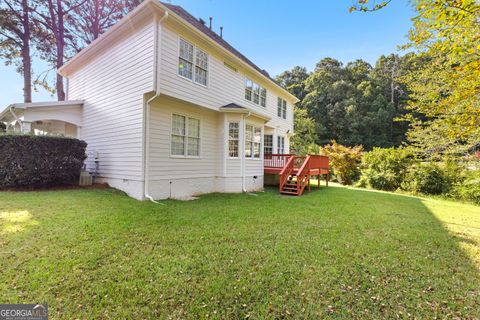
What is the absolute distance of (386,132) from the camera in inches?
1248

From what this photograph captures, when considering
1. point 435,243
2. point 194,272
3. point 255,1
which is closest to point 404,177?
point 435,243

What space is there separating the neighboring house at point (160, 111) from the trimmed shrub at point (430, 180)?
8421mm

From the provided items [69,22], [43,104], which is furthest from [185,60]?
[69,22]

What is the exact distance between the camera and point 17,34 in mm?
13961

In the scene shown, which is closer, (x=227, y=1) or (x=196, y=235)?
(x=196, y=235)

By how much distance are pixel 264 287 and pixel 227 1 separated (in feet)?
45.7

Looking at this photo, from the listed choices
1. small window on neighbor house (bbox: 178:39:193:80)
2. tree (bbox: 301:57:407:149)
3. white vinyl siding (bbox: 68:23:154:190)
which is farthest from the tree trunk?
tree (bbox: 301:57:407:149)

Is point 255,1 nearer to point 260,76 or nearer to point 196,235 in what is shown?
point 260,76

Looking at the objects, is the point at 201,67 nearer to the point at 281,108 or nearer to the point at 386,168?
the point at 281,108

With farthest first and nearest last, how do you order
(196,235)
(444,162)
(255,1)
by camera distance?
1. (255,1)
2. (444,162)
3. (196,235)

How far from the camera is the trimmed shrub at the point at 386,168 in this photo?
1239 centimetres

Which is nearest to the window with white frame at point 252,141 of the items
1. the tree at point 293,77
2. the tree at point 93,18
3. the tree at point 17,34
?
the tree at point 93,18

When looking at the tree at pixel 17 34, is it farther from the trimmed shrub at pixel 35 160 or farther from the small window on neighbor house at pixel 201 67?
the small window on neighbor house at pixel 201 67

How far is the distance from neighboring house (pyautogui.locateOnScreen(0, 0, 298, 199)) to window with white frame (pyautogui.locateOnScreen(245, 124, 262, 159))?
0.15 ft
